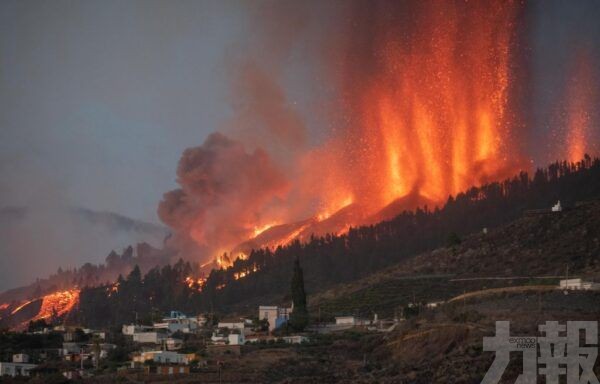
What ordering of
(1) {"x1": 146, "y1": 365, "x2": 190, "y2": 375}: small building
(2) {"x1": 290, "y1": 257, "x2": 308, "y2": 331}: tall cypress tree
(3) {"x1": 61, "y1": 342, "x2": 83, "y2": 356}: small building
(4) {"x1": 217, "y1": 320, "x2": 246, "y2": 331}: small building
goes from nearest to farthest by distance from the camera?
1. (1) {"x1": 146, "y1": 365, "x2": 190, "y2": 375}: small building
2. (3) {"x1": 61, "y1": 342, "x2": 83, "y2": 356}: small building
3. (2) {"x1": 290, "y1": 257, "x2": 308, "y2": 331}: tall cypress tree
4. (4) {"x1": 217, "y1": 320, "x2": 246, "y2": 331}: small building

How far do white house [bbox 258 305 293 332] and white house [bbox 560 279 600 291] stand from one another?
3146 cm

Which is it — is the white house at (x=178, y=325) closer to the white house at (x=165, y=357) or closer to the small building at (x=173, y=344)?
the small building at (x=173, y=344)

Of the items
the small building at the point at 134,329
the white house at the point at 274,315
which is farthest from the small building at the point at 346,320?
the small building at the point at 134,329

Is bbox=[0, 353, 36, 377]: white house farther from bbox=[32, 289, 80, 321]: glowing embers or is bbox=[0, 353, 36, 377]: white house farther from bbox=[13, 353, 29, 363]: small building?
bbox=[32, 289, 80, 321]: glowing embers

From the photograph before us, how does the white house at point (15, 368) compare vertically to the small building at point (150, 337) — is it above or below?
below

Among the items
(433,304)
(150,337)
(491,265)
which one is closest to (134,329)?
(150,337)

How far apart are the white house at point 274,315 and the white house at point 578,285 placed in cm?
3146

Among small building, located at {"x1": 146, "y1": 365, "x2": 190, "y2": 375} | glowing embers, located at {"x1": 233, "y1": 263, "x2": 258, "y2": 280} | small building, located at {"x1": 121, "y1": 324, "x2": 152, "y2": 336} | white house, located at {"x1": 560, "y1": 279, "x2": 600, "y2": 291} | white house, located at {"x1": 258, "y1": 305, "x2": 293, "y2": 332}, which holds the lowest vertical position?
small building, located at {"x1": 146, "y1": 365, "x2": 190, "y2": 375}

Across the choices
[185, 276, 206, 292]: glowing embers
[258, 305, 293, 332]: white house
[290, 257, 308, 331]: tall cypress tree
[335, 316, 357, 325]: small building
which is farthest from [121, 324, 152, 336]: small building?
[185, 276, 206, 292]: glowing embers

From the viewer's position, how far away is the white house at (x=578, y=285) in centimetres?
7738

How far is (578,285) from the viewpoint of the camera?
258ft

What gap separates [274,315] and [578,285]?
3704cm

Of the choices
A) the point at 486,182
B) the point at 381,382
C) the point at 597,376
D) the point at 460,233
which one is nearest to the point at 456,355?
the point at 381,382

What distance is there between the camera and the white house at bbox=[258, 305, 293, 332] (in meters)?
103
